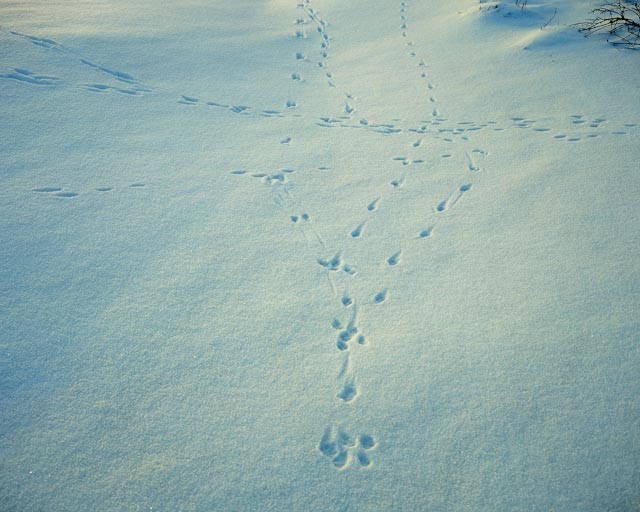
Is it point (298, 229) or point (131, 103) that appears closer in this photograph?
point (298, 229)

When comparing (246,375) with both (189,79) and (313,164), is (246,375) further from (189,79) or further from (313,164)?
(189,79)

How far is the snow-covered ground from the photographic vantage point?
185cm

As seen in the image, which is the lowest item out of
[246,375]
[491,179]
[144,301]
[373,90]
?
[246,375]

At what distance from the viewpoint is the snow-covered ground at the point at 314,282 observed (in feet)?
6.06

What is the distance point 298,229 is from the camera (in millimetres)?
3053

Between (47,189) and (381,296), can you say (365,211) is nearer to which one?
(381,296)

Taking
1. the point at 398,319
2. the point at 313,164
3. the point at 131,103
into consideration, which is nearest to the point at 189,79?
the point at 131,103

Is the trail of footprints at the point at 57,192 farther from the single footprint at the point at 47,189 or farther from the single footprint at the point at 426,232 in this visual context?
the single footprint at the point at 426,232

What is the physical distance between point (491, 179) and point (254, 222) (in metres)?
1.93

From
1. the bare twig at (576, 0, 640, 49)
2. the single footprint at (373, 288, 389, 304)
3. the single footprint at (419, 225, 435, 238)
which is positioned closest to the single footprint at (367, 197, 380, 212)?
the single footprint at (419, 225, 435, 238)

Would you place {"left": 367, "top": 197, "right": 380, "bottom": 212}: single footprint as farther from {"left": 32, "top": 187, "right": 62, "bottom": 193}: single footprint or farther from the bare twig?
the bare twig

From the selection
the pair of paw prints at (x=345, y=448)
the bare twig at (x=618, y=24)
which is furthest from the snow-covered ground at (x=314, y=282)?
the bare twig at (x=618, y=24)

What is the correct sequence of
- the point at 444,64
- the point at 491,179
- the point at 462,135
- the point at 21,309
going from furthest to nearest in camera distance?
the point at 444,64 < the point at 462,135 < the point at 491,179 < the point at 21,309

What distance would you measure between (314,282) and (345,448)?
105 centimetres
